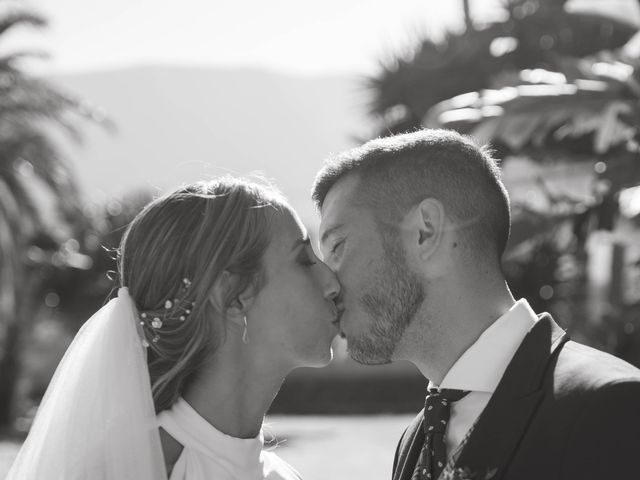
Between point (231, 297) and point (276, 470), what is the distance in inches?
27.2

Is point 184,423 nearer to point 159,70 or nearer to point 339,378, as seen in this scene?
point 339,378

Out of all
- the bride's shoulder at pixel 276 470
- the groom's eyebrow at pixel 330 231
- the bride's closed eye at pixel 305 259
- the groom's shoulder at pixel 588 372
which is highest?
the groom's eyebrow at pixel 330 231

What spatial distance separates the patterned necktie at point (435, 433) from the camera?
2.91 metres

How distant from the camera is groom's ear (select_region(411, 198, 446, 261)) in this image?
306 centimetres

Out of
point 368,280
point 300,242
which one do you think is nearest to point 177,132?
point 300,242

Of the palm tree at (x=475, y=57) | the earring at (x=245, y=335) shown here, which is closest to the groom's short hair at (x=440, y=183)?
the earring at (x=245, y=335)

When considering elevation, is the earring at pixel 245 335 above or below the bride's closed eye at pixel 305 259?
below

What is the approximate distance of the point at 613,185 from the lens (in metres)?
7.59

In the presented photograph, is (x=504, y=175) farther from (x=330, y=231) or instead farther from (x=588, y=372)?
(x=588, y=372)

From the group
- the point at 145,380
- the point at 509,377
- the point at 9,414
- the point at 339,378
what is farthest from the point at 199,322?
the point at 339,378

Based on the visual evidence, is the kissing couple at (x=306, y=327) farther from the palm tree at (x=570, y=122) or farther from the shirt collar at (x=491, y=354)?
the palm tree at (x=570, y=122)

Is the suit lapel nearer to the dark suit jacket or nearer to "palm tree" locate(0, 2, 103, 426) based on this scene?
the dark suit jacket

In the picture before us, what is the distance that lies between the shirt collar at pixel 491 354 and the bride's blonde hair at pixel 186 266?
0.83 metres

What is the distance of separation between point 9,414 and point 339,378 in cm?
1042
